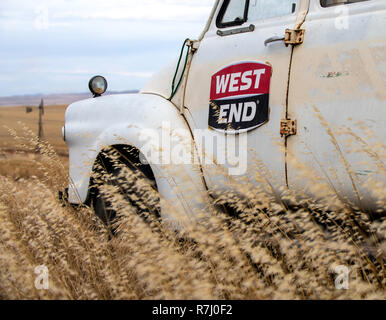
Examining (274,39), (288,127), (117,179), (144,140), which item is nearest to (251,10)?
(274,39)

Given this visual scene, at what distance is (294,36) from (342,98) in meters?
0.50

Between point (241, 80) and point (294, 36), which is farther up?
point (294, 36)

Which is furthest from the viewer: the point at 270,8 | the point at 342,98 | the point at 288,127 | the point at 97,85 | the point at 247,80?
the point at 97,85

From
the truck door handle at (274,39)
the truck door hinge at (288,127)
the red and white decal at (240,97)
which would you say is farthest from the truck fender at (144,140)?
the truck door handle at (274,39)

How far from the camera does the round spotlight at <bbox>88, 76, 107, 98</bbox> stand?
4.54 metres

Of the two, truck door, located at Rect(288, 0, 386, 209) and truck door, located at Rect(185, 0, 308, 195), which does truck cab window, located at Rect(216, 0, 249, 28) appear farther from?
truck door, located at Rect(288, 0, 386, 209)

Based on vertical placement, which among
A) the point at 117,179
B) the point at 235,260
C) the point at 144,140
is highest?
the point at 144,140

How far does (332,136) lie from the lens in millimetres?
2812

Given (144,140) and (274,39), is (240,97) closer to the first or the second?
A: (274,39)

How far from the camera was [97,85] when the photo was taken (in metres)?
4.58

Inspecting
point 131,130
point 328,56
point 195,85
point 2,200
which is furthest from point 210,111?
point 2,200

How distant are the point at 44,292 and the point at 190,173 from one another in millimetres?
1198

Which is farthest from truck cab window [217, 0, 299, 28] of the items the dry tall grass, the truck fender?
the dry tall grass
